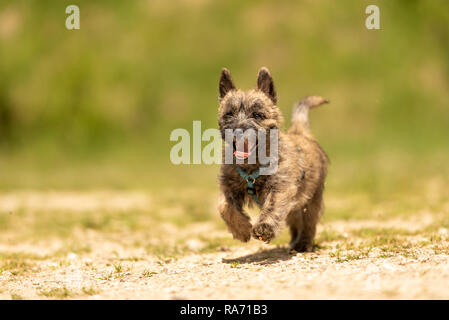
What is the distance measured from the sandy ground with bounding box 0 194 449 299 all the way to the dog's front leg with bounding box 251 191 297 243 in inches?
15.1

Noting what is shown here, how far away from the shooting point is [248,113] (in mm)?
7398

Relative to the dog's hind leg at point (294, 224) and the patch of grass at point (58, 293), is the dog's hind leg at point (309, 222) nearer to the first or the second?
the dog's hind leg at point (294, 224)

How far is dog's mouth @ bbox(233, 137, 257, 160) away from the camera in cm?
736

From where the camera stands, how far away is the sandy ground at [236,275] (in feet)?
17.9

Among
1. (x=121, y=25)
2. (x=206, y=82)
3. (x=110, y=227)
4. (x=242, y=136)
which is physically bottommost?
(x=110, y=227)

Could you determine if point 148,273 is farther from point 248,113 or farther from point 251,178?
point 248,113

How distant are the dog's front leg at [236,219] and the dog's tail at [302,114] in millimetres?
2391

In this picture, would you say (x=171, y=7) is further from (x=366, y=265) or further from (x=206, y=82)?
(x=366, y=265)

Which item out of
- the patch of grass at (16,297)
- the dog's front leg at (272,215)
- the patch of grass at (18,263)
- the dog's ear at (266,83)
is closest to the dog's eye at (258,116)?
the dog's ear at (266,83)

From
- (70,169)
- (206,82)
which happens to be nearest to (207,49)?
(206,82)

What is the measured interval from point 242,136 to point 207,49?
773 inches

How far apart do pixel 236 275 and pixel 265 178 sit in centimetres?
160

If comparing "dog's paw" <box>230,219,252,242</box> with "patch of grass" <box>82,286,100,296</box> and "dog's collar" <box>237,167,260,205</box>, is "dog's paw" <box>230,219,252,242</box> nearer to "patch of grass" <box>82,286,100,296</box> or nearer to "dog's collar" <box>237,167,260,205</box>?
"dog's collar" <box>237,167,260,205</box>
